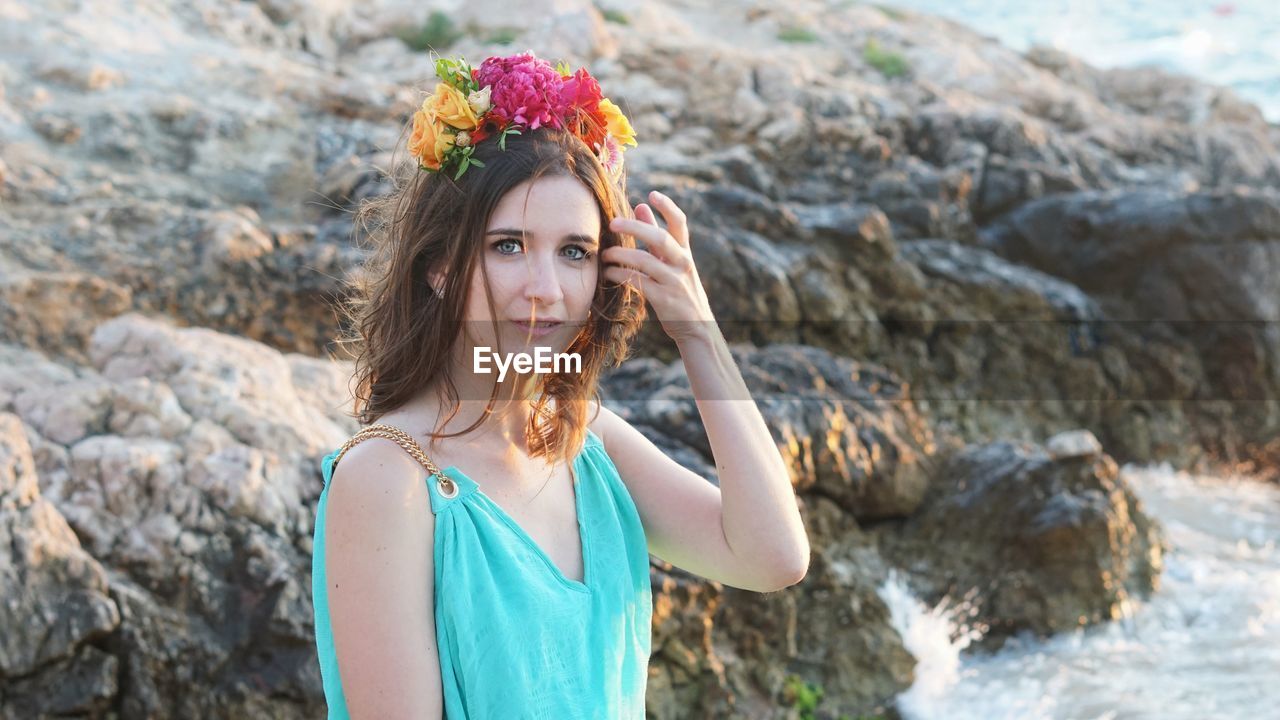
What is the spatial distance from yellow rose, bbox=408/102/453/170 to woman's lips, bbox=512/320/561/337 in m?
0.30

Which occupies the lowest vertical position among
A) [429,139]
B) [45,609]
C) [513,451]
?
[45,609]

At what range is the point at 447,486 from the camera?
1804 mm

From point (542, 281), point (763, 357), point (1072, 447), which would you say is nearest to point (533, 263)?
point (542, 281)

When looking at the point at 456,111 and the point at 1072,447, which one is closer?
the point at 456,111

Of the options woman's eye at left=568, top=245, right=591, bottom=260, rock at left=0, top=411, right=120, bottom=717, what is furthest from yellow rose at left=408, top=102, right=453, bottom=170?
rock at left=0, top=411, right=120, bottom=717

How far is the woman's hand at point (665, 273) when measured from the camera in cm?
187

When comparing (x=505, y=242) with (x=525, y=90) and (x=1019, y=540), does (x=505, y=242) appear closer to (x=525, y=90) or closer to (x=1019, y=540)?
(x=525, y=90)

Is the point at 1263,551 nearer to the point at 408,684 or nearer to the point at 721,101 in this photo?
the point at 721,101

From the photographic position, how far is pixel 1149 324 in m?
10.8

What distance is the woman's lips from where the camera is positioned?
6.20ft

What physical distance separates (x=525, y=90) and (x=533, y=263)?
304mm

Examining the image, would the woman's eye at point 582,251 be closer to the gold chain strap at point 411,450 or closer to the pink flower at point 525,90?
the pink flower at point 525,90

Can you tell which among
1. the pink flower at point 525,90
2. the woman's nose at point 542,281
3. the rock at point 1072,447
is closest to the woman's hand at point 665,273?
the woman's nose at point 542,281

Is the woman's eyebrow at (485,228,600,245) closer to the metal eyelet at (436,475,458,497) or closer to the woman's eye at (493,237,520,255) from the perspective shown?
the woman's eye at (493,237,520,255)
